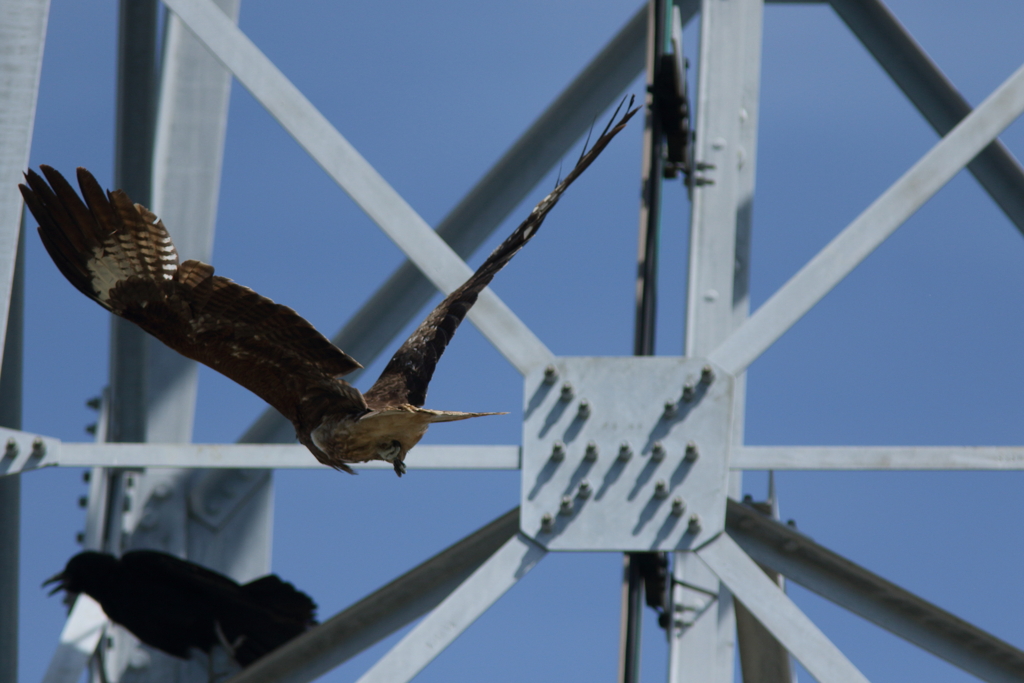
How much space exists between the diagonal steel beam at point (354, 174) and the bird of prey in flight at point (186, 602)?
11.0 feet

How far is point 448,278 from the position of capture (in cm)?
691

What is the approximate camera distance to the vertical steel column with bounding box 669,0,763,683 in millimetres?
7699

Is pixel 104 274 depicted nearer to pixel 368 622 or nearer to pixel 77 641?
pixel 368 622

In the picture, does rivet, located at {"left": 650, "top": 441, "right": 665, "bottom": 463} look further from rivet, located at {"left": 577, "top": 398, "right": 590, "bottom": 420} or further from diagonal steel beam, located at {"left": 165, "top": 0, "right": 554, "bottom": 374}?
diagonal steel beam, located at {"left": 165, "top": 0, "right": 554, "bottom": 374}

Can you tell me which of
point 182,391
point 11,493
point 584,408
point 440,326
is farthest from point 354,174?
point 182,391

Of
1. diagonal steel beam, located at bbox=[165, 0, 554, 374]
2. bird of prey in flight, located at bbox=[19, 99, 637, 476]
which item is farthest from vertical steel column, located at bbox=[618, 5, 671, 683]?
bird of prey in flight, located at bbox=[19, 99, 637, 476]

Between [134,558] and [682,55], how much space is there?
174 inches

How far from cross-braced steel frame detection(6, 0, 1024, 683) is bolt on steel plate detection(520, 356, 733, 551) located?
0.34 ft

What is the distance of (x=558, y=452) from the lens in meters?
6.94

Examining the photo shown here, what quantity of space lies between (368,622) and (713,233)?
2.74 metres

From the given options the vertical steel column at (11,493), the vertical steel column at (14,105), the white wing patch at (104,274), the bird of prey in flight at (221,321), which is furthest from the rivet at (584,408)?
the vertical steel column at (11,493)

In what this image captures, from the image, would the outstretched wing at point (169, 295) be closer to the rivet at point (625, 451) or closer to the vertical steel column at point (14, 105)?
the vertical steel column at point (14, 105)

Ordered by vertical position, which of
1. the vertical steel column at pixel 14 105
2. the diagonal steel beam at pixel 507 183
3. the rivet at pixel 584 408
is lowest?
the rivet at pixel 584 408

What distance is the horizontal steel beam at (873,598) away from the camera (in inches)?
264
